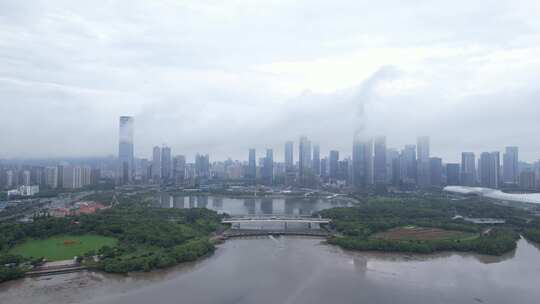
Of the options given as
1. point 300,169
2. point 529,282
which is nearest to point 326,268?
point 529,282

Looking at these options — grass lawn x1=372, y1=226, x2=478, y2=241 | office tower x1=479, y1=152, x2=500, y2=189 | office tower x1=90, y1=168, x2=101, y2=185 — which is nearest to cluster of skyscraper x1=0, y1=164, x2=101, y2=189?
office tower x1=90, y1=168, x2=101, y2=185

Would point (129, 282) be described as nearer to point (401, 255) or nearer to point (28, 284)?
point (28, 284)

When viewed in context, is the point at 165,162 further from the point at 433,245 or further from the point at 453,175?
the point at 433,245

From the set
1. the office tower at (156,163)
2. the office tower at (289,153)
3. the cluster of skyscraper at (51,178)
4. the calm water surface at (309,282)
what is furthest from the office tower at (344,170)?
the calm water surface at (309,282)

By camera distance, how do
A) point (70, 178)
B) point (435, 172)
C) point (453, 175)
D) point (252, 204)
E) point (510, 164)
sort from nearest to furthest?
1. point (252, 204)
2. point (70, 178)
3. point (453, 175)
4. point (435, 172)
5. point (510, 164)

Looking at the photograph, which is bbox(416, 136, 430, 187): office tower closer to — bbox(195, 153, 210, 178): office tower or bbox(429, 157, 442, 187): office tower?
bbox(429, 157, 442, 187): office tower

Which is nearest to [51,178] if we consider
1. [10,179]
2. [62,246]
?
[10,179]
